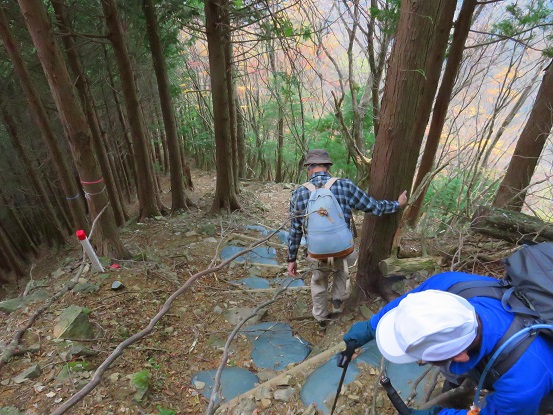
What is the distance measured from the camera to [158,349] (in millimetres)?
3486

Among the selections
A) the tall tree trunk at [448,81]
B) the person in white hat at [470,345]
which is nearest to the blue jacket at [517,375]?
the person in white hat at [470,345]

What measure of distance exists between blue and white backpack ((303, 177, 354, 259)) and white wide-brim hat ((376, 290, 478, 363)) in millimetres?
1609

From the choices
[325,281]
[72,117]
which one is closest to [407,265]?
[325,281]

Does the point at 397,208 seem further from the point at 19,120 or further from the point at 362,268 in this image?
the point at 19,120

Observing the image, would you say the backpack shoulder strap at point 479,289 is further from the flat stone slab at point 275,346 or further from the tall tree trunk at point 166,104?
the tall tree trunk at point 166,104

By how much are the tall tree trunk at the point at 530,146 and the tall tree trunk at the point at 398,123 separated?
3.08 meters

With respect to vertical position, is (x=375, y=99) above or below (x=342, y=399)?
above

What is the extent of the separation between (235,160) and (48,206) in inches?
286

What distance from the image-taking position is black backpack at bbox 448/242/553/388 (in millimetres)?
1479

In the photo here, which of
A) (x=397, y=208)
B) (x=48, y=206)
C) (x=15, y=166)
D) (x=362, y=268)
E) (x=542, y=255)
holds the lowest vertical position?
(x=48, y=206)

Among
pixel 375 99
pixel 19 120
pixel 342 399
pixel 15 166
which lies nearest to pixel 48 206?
pixel 15 166

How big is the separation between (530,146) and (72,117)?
727 centimetres

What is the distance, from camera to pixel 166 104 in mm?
8133

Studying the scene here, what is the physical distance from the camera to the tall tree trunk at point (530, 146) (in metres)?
5.23
